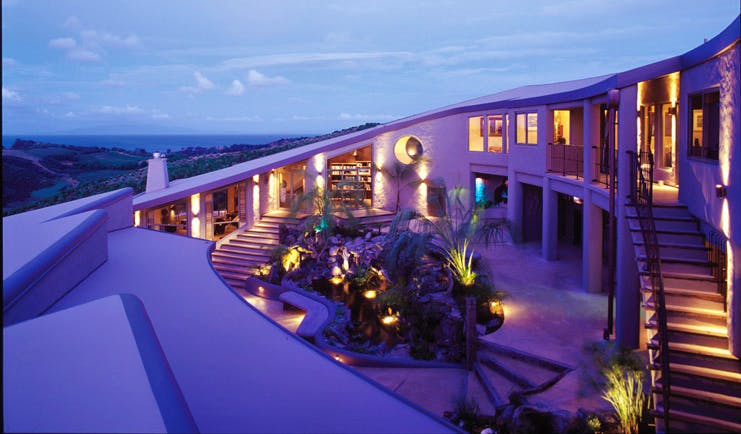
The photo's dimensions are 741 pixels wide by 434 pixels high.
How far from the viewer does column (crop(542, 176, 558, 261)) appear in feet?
57.4

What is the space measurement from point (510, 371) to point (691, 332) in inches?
129

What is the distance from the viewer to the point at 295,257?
741 inches

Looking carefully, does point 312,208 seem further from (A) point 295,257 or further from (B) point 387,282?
(B) point 387,282

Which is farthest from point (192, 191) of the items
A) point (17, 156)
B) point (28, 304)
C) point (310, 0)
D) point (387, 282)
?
point (310, 0)

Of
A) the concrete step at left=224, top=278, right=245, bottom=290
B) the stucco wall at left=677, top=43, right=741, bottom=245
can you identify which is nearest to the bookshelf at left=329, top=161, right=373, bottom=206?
the concrete step at left=224, top=278, right=245, bottom=290

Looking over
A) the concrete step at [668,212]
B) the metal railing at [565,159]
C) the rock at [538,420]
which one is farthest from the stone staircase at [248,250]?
the rock at [538,420]

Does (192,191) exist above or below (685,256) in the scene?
above

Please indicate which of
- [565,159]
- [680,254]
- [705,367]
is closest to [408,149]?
[565,159]

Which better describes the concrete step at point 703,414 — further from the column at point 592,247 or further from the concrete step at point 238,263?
the concrete step at point 238,263

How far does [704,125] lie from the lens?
30.1 feet

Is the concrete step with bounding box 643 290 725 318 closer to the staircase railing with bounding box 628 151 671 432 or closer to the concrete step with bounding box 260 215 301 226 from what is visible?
the staircase railing with bounding box 628 151 671 432

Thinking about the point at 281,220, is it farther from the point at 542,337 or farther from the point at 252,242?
the point at 542,337

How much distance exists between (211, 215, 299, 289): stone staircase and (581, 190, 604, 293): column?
992 centimetres

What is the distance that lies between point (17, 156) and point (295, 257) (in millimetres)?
41184
